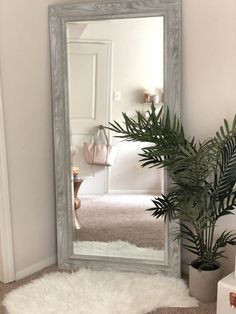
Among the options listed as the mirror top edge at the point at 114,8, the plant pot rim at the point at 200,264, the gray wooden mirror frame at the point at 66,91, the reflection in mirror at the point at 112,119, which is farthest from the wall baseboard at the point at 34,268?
the mirror top edge at the point at 114,8

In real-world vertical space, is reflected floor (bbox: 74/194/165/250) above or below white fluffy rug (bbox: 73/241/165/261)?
above

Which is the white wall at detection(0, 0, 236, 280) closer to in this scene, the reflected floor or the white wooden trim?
the white wooden trim

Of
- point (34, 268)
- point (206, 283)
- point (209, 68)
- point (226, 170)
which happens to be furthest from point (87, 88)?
point (206, 283)

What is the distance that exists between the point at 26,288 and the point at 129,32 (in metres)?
1.57

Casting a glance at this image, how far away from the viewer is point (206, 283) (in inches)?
84.8

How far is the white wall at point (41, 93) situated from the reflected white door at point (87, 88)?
0.62 feet

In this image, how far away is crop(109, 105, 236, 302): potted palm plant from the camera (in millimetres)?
2037

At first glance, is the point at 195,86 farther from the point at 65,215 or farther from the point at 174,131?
the point at 65,215

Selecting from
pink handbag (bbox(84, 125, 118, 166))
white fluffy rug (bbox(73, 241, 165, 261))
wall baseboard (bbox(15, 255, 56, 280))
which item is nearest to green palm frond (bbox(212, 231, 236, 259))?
white fluffy rug (bbox(73, 241, 165, 261))

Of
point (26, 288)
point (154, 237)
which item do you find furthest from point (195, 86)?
point (26, 288)

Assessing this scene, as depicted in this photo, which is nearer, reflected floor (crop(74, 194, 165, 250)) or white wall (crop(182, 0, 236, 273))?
white wall (crop(182, 0, 236, 273))

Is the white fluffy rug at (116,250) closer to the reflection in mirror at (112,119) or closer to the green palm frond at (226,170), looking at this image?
the reflection in mirror at (112,119)

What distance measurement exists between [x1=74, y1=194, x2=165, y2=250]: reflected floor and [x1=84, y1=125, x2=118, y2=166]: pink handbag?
0.22m

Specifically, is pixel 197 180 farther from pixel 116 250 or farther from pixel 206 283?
pixel 116 250
